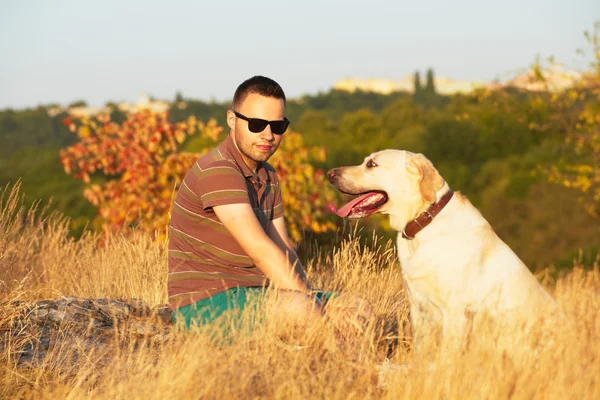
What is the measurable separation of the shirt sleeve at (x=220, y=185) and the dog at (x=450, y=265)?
0.91 m

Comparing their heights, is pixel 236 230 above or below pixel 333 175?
below

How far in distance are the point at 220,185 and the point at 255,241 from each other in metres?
0.36

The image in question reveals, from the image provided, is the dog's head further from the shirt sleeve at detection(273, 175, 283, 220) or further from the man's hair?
the man's hair

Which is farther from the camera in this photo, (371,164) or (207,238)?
(371,164)

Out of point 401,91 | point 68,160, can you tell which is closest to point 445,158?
point 401,91

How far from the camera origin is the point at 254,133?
4215 mm

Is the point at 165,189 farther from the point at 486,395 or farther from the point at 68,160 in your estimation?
the point at 486,395

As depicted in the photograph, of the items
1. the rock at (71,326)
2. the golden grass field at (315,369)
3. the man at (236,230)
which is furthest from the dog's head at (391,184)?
the rock at (71,326)

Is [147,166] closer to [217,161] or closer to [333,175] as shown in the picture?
[333,175]

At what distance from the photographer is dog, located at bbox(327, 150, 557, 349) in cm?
384

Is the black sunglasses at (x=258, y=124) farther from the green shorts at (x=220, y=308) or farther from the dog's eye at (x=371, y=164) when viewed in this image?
the green shorts at (x=220, y=308)

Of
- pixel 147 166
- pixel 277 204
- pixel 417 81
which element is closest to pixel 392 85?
pixel 417 81

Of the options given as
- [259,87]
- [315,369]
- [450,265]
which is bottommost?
[315,369]

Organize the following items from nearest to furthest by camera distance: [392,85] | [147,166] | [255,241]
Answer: [255,241] → [147,166] → [392,85]
